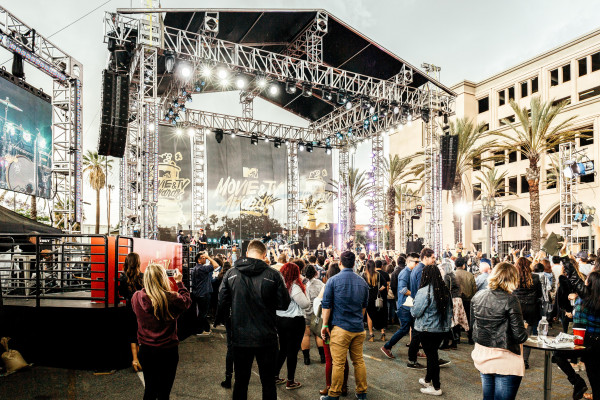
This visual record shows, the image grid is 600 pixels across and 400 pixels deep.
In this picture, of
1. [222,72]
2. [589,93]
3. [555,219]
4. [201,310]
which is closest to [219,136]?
[222,72]

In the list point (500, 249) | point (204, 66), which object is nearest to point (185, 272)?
point (204, 66)

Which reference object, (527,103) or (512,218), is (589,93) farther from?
(512,218)

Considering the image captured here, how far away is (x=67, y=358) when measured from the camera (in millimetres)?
6555

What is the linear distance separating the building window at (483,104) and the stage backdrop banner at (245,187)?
75.8ft

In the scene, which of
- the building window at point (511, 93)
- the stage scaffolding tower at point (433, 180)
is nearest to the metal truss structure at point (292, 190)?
the stage scaffolding tower at point (433, 180)

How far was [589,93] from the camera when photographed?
3231cm

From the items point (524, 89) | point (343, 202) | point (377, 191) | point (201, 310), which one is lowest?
point (201, 310)

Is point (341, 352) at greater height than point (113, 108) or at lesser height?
lesser

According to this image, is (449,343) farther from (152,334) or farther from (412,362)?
(152,334)

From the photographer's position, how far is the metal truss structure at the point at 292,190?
87.2ft

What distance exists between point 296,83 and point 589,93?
26.9m

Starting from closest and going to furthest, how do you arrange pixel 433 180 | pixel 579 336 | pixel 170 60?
pixel 579 336
pixel 170 60
pixel 433 180

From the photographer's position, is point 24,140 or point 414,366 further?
point 24,140

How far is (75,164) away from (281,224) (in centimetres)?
1550
